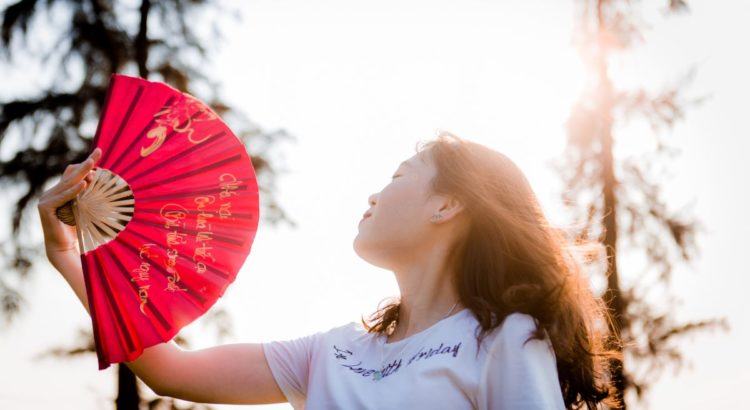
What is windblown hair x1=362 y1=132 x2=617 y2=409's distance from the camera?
219cm

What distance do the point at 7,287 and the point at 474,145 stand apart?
5.35 m

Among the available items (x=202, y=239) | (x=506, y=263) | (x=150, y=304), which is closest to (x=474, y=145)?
(x=506, y=263)

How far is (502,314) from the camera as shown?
217 centimetres

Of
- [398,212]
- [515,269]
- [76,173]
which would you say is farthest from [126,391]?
[515,269]

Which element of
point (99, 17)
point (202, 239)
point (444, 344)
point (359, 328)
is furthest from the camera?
point (99, 17)

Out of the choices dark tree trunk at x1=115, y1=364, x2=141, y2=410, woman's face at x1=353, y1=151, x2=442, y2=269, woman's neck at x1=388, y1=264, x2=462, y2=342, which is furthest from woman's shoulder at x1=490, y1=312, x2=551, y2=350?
dark tree trunk at x1=115, y1=364, x2=141, y2=410

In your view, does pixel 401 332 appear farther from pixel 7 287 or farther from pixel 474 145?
pixel 7 287

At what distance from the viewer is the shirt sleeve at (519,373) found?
1.89m

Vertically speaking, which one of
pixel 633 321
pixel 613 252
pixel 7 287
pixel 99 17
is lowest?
pixel 633 321

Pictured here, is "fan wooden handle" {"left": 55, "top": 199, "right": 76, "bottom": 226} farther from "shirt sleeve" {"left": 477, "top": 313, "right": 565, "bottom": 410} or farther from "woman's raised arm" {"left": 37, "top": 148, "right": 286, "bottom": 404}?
"shirt sleeve" {"left": 477, "top": 313, "right": 565, "bottom": 410}

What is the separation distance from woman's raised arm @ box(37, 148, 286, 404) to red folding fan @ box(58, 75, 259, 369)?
58mm

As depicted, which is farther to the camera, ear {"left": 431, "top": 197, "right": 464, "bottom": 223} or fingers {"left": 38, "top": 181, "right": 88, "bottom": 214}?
ear {"left": 431, "top": 197, "right": 464, "bottom": 223}

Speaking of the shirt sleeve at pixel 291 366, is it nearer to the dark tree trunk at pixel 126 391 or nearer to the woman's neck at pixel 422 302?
the woman's neck at pixel 422 302

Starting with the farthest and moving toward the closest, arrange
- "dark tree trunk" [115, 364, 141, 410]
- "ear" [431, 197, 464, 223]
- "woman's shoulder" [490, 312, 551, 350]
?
1. "dark tree trunk" [115, 364, 141, 410]
2. "ear" [431, 197, 464, 223]
3. "woman's shoulder" [490, 312, 551, 350]
